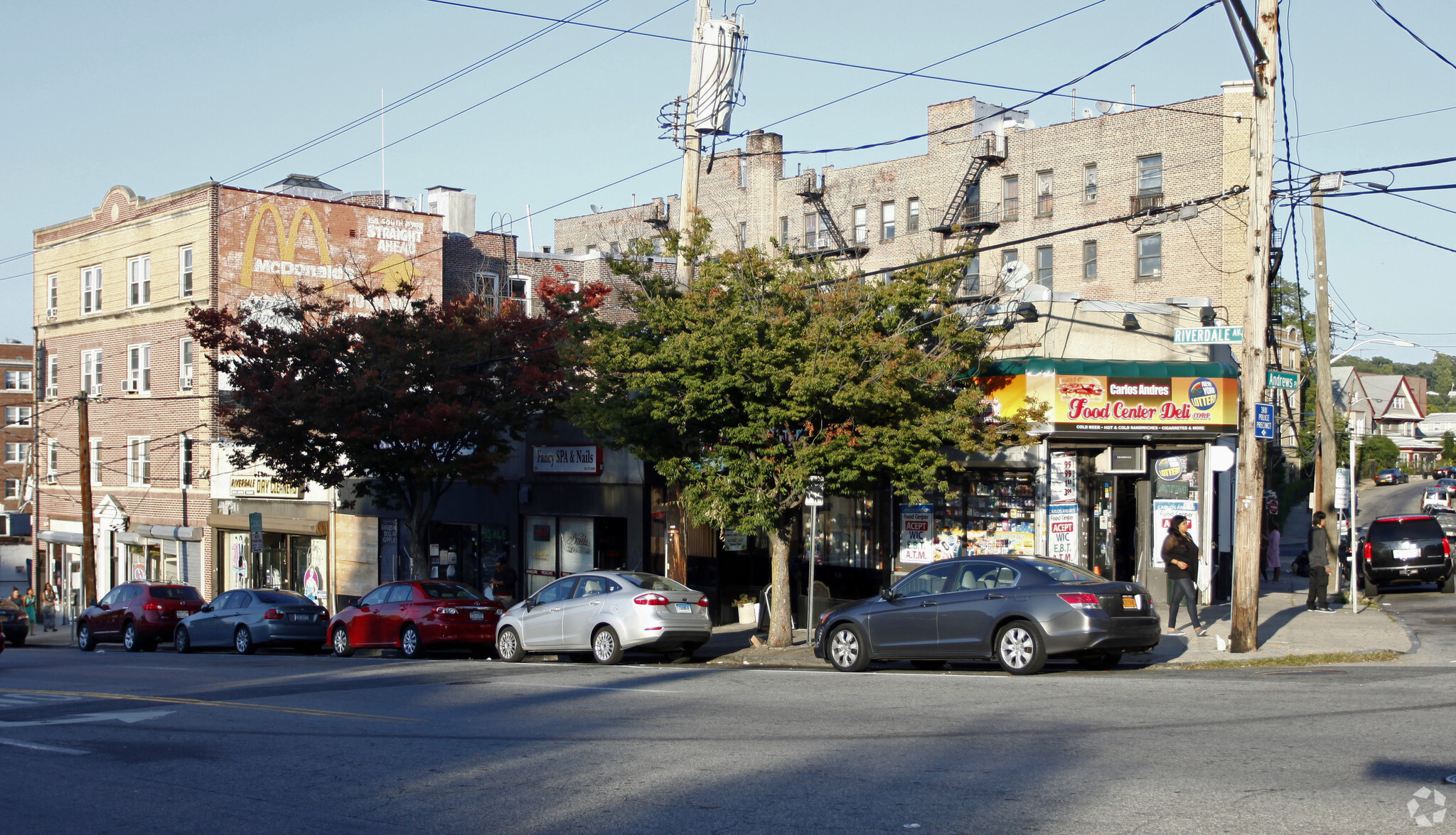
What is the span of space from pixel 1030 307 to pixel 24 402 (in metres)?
78.0

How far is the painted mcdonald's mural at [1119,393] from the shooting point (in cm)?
2052

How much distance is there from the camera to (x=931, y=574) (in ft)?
51.2

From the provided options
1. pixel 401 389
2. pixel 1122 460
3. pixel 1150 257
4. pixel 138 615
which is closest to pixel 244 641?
pixel 138 615

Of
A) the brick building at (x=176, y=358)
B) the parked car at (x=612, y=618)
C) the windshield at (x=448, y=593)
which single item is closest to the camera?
the parked car at (x=612, y=618)

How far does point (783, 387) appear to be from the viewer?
61.9ft

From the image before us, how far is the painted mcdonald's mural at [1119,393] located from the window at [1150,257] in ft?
103

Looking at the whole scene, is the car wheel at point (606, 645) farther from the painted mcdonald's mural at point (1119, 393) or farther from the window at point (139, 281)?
the window at point (139, 281)

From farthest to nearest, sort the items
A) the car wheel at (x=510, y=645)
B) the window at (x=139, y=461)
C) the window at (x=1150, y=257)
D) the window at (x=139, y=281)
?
the window at (x=1150, y=257) < the window at (x=139, y=461) < the window at (x=139, y=281) < the car wheel at (x=510, y=645)

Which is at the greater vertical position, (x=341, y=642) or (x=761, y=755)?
(x=761, y=755)

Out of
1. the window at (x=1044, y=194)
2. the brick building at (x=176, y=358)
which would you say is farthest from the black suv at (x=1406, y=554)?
the window at (x=1044, y=194)

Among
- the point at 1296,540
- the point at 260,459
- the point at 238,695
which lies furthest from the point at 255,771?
the point at 1296,540

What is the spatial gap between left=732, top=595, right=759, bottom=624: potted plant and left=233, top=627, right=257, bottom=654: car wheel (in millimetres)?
9808

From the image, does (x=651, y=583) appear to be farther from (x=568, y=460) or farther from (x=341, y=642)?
(x=568, y=460)

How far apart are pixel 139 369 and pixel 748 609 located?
2722 cm
